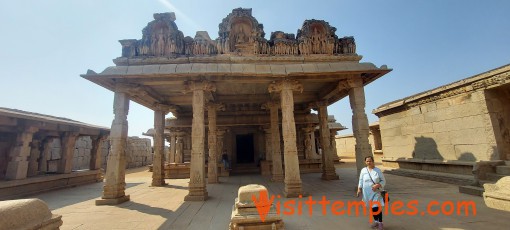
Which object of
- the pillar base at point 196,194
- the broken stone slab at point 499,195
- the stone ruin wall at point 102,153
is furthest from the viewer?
the stone ruin wall at point 102,153

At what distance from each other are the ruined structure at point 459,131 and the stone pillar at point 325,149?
149 inches

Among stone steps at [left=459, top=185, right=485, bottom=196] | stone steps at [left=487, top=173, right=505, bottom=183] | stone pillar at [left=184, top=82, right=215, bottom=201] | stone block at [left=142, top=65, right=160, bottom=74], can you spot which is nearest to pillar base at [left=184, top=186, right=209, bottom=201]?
stone pillar at [left=184, top=82, right=215, bottom=201]

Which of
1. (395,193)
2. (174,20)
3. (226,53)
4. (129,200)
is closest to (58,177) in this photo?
(129,200)

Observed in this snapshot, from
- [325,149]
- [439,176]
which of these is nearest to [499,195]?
[439,176]

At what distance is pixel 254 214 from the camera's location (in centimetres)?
390

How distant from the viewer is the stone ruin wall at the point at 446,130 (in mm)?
7809

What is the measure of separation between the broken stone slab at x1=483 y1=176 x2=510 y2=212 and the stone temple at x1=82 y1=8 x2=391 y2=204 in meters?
2.96

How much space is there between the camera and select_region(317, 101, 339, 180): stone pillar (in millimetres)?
10680

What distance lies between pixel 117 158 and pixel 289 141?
5.93 meters

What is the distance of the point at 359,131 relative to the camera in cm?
760

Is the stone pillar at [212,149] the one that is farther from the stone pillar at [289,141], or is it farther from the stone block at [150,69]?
the stone pillar at [289,141]

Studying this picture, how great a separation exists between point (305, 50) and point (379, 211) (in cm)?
661

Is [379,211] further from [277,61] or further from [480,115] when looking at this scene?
[480,115]

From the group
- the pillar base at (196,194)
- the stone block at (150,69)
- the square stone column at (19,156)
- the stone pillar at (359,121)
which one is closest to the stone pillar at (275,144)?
the stone pillar at (359,121)
